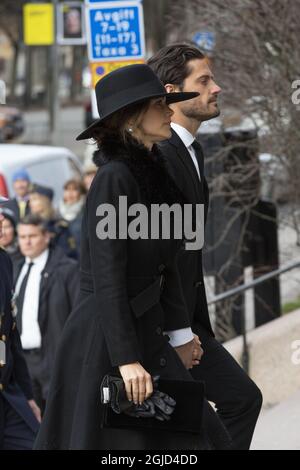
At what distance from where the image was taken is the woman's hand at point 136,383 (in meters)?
4.12

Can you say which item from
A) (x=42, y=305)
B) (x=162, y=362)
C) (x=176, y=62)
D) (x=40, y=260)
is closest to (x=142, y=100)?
(x=176, y=62)

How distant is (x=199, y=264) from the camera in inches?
193

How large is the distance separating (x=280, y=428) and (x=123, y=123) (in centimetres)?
311

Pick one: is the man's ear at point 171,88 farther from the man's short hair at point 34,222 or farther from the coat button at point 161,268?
the man's short hair at point 34,222

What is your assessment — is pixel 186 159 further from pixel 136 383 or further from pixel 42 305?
pixel 42 305

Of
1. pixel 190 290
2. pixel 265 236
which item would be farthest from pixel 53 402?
pixel 265 236

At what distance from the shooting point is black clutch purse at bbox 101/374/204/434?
4.14m

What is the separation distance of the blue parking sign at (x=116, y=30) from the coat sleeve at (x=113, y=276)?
17.2 ft

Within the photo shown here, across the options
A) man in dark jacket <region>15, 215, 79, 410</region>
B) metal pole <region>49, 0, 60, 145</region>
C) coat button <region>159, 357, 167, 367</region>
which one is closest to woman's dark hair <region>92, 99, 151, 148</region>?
coat button <region>159, 357, 167, 367</region>

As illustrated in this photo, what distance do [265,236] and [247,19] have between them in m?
1.89

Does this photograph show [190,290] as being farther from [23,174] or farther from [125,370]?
[23,174]

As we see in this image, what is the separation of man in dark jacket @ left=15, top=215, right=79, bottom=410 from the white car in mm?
4914

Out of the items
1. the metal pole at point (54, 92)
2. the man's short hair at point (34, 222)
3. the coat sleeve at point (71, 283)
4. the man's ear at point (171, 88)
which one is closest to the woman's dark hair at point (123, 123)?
the man's ear at point (171, 88)

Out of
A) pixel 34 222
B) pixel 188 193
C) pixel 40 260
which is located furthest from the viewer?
pixel 34 222
